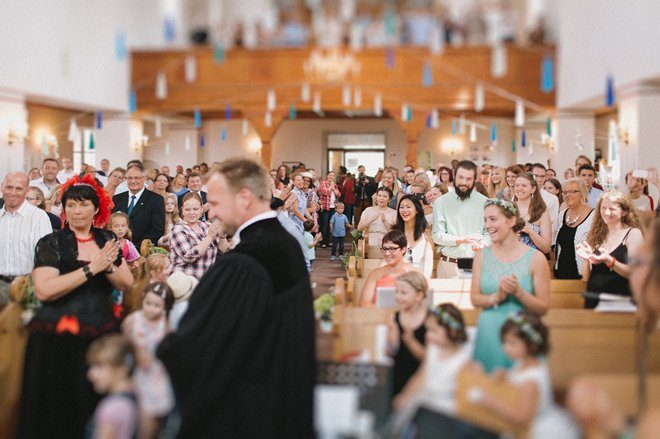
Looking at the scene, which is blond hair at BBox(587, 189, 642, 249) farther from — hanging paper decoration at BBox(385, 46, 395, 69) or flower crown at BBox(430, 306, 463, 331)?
hanging paper decoration at BBox(385, 46, 395, 69)

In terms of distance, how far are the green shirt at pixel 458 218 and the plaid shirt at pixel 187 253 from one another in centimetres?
192

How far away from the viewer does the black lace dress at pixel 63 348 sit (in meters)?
3.33

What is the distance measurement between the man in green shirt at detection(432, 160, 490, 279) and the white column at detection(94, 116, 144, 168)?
569 inches

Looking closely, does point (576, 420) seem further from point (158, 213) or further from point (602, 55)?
point (602, 55)

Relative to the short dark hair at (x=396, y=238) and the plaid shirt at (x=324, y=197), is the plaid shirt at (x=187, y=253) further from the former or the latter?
the plaid shirt at (x=324, y=197)

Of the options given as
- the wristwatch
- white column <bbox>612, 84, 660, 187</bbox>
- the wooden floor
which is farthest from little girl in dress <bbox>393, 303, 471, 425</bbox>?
white column <bbox>612, 84, 660, 187</bbox>

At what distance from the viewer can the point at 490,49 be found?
1845cm

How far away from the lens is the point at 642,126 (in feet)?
43.0

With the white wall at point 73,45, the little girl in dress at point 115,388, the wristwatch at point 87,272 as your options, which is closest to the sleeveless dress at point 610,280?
the wristwatch at point 87,272

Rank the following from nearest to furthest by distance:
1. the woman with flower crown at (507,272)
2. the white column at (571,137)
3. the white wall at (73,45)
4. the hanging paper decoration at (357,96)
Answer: the woman with flower crown at (507,272) → the white wall at (73,45) → the white column at (571,137) → the hanging paper decoration at (357,96)

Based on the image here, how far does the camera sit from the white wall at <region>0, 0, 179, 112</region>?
14.7 metres

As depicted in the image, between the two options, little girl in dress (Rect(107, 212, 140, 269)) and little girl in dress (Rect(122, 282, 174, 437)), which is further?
little girl in dress (Rect(107, 212, 140, 269))

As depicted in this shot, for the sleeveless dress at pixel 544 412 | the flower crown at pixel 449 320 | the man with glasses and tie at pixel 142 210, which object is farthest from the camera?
the man with glasses and tie at pixel 142 210

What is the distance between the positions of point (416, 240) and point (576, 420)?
432 cm
